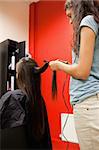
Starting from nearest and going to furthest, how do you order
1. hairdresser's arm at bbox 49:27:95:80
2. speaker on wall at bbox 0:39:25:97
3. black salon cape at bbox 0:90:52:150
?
hairdresser's arm at bbox 49:27:95:80
black salon cape at bbox 0:90:52:150
speaker on wall at bbox 0:39:25:97

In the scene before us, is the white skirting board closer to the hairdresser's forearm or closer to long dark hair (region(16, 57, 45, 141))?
long dark hair (region(16, 57, 45, 141))

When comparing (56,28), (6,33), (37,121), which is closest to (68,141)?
(37,121)

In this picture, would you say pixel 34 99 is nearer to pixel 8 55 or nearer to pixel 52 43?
pixel 8 55

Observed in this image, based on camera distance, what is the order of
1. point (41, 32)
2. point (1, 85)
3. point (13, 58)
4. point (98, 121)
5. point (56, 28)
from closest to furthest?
point (98, 121) < point (13, 58) < point (1, 85) < point (56, 28) < point (41, 32)

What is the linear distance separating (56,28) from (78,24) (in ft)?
8.74

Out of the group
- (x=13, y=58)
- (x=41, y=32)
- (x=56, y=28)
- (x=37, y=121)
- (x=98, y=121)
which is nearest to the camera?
(x=98, y=121)

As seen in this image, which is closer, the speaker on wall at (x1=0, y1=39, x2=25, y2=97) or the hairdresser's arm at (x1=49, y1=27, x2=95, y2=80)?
the hairdresser's arm at (x1=49, y1=27, x2=95, y2=80)

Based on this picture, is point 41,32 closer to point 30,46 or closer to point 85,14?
point 30,46

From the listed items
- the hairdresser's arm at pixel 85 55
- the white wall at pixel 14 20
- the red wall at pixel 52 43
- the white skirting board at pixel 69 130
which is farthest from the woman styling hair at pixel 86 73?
the white wall at pixel 14 20

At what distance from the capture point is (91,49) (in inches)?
40.2

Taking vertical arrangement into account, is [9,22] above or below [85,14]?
above

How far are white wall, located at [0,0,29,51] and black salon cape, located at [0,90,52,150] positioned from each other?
6.41ft

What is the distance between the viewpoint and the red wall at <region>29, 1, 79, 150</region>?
11.5ft

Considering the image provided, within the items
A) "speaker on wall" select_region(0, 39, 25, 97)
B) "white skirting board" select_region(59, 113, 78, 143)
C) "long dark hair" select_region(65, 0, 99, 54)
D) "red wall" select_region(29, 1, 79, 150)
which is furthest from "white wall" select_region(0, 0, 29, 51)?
"long dark hair" select_region(65, 0, 99, 54)
